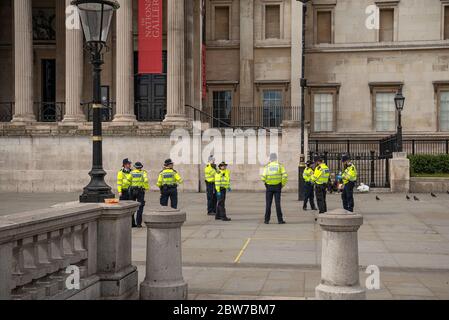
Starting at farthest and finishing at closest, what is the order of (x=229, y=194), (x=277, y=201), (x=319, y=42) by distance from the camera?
(x=319, y=42) < (x=229, y=194) < (x=277, y=201)

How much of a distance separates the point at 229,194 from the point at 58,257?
2074 centimetres

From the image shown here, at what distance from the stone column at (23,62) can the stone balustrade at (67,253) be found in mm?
23054

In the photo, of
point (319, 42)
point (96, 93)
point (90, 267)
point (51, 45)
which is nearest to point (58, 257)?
point (90, 267)

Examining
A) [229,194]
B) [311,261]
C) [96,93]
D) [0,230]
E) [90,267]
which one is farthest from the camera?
[229,194]

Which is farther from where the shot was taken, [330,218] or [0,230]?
[330,218]

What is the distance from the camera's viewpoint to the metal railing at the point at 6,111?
33531mm

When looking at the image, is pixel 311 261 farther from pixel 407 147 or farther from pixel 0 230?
pixel 407 147

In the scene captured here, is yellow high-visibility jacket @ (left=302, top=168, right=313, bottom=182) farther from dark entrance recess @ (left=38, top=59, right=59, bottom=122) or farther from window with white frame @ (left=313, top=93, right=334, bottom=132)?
dark entrance recess @ (left=38, top=59, right=59, bottom=122)

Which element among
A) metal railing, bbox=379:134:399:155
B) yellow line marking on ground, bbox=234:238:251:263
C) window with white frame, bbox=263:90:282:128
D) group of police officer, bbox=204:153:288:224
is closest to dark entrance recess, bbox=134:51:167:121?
window with white frame, bbox=263:90:282:128

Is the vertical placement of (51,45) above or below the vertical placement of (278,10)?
below

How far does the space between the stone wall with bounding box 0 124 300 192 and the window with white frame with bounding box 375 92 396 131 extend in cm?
1194

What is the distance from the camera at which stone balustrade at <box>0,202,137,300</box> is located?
19.9 ft

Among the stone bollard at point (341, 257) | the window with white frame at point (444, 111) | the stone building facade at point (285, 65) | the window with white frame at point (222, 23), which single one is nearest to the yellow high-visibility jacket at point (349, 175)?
the stone bollard at point (341, 257)

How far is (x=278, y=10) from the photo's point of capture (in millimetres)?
38938
